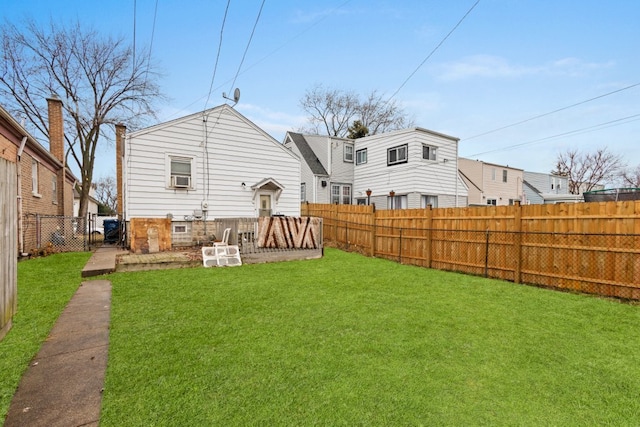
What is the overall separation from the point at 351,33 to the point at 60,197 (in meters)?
15.9

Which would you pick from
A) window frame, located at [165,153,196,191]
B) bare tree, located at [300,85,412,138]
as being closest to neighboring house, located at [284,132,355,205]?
window frame, located at [165,153,196,191]

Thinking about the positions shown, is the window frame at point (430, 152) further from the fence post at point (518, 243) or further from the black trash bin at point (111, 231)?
the black trash bin at point (111, 231)

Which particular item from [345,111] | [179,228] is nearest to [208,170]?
[179,228]

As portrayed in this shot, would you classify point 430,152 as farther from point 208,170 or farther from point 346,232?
point 208,170

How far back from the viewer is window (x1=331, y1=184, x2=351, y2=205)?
1977 centimetres

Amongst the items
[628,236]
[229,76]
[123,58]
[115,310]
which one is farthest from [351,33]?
[123,58]

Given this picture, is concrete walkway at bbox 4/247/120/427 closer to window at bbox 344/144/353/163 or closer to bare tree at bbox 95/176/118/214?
window at bbox 344/144/353/163

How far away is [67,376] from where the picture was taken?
285cm

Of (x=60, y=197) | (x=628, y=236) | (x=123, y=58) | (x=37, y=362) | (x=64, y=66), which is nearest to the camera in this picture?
(x=37, y=362)

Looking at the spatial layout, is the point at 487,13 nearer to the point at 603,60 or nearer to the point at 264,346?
the point at 603,60

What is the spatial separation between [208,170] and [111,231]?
540 cm

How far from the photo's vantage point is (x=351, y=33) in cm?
856

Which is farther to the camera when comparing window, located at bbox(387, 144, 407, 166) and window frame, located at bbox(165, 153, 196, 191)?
window, located at bbox(387, 144, 407, 166)

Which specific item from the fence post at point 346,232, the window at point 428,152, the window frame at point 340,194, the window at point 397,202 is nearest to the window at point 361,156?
the window frame at point 340,194
